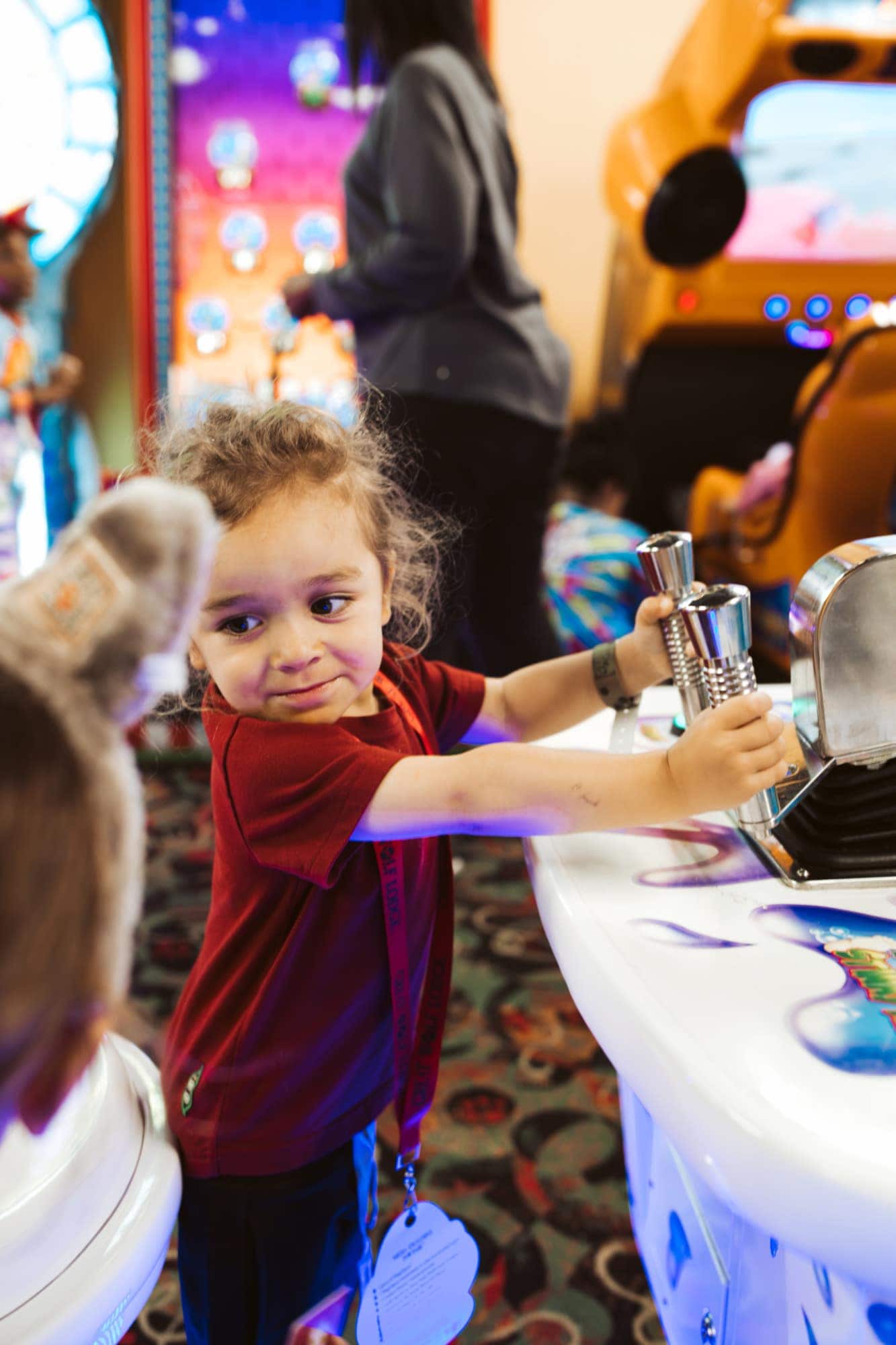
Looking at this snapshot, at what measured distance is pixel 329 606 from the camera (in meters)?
0.57

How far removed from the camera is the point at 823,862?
526mm

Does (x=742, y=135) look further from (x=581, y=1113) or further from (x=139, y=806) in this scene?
(x=139, y=806)

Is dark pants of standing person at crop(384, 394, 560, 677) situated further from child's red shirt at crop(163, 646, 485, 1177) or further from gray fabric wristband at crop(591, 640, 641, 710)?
child's red shirt at crop(163, 646, 485, 1177)

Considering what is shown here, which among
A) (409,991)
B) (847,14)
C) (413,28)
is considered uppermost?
(847,14)

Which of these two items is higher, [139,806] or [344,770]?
[139,806]

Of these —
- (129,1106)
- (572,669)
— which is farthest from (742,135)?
(129,1106)

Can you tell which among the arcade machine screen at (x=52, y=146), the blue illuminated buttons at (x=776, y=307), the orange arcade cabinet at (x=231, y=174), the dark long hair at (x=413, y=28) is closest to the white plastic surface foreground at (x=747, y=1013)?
the dark long hair at (x=413, y=28)

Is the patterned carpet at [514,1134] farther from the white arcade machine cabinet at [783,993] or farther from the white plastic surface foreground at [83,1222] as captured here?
the white arcade machine cabinet at [783,993]

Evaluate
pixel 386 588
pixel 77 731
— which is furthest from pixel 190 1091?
pixel 77 731

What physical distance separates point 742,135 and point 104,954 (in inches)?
85.6

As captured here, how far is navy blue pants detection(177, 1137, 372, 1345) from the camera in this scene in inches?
24.0

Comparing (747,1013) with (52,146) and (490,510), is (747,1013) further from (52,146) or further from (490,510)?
(52,146)

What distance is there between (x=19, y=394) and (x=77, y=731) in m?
2.07

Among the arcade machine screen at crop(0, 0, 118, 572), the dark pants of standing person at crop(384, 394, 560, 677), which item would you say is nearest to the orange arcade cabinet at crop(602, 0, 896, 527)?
the dark pants of standing person at crop(384, 394, 560, 677)
